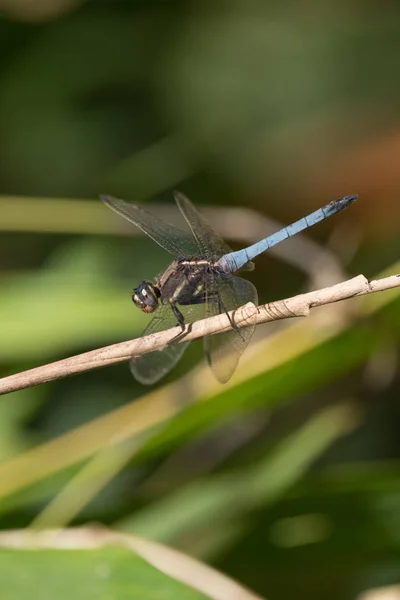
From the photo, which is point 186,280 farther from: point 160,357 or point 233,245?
point 233,245

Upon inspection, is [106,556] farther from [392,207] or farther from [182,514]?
[392,207]

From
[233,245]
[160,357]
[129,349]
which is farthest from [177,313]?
[233,245]

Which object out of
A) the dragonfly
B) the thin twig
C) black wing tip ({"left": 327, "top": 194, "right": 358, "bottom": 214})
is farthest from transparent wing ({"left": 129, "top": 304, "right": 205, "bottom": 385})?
the thin twig

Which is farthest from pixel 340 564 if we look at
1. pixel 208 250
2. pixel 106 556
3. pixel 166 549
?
pixel 208 250

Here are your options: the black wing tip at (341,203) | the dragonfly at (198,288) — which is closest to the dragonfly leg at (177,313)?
the dragonfly at (198,288)

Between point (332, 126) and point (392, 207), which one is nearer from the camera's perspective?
point (392, 207)

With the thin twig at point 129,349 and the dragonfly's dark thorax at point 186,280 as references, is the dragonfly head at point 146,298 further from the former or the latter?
the thin twig at point 129,349
